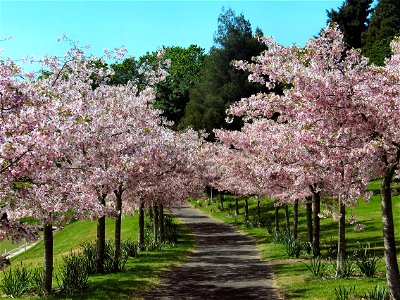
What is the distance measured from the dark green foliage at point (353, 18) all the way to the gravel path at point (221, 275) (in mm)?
57309

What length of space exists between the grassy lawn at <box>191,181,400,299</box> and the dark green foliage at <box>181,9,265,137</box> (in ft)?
58.4

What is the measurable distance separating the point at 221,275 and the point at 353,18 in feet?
230

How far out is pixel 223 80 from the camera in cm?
7150

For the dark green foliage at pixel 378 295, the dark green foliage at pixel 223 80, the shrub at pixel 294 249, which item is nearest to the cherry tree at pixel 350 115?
the dark green foliage at pixel 378 295

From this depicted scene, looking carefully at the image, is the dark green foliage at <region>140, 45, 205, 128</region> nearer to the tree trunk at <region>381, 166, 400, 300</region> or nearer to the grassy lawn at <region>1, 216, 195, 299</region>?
the grassy lawn at <region>1, 216, 195, 299</region>

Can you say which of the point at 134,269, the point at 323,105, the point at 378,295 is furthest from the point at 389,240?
the point at 134,269

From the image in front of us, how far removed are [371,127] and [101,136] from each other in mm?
9731

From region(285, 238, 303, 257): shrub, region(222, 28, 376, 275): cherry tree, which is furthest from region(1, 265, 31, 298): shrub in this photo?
region(285, 238, 303, 257): shrub

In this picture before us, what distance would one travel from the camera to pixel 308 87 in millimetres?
11641

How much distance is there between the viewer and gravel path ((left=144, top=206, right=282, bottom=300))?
15.8m

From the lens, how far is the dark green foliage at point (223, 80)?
66.4m

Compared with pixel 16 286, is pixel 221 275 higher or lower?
lower

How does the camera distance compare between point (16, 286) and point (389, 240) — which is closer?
point (389, 240)

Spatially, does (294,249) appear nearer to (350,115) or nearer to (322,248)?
(322,248)
